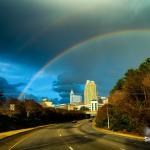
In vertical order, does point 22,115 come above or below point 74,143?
above

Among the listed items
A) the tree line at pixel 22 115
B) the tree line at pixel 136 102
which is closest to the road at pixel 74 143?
the tree line at pixel 136 102

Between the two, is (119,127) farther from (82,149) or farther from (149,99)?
(82,149)

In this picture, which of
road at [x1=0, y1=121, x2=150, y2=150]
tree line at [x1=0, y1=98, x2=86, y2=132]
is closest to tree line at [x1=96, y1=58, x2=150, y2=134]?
road at [x1=0, y1=121, x2=150, y2=150]

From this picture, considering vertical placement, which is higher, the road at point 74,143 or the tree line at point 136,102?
the tree line at point 136,102

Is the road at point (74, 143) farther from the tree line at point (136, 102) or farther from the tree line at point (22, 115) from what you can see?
the tree line at point (22, 115)

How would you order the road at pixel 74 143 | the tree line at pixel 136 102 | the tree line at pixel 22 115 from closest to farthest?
1. the road at pixel 74 143
2. the tree line at pixel 136 102
3. the tree line at pixel 22 115

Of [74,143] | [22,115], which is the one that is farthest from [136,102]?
[22,115]

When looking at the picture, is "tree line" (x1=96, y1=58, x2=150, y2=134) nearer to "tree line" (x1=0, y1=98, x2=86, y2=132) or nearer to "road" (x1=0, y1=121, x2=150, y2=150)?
"road" (x1=0, y1=121, x2=150, y2=150)

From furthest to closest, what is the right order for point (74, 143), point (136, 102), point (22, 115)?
point (22, 115) → point (136, 102) → point (74, 143)

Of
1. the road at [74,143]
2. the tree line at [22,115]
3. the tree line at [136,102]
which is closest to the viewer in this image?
the road at [74,143]

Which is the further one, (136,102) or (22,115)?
(22,115)

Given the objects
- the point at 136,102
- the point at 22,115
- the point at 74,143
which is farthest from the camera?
the point at 22,115

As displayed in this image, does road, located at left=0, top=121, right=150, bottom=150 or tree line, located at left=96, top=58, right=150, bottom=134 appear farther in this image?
tree line, located at left=96, top=58, right=150, bottom=134

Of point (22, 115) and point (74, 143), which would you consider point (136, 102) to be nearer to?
point (74, 143)
